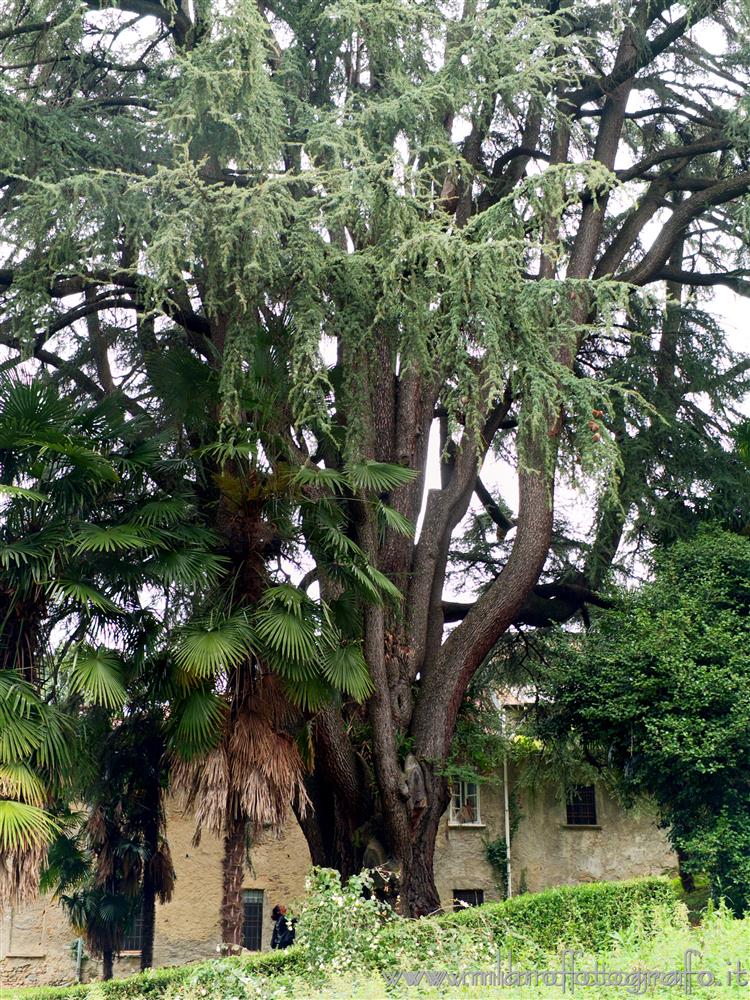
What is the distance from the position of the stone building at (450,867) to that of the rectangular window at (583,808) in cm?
2

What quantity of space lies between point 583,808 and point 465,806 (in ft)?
8.10

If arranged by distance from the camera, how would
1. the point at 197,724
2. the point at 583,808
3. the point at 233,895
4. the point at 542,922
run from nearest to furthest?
the point at 197,724
the point at 542,922
the point at 233,895
the point at 583,808

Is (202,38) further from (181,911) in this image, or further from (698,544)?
(181,911)

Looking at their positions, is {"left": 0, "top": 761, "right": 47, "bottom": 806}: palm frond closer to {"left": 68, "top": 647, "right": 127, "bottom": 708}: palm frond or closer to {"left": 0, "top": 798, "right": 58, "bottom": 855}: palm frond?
{"left": 0, "top": 798, "right": 58, "bottom": 855}: palm frond

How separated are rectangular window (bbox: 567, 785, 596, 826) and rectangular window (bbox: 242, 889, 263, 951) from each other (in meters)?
6.52

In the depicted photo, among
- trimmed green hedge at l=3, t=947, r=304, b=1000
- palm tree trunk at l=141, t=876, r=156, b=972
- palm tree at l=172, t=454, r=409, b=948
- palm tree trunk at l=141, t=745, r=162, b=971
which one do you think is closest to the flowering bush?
trimmed green hedge at l=3, t=947, r=304, b=1000

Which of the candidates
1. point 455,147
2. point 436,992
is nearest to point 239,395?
point 455,147

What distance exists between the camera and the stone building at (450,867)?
69.2ft

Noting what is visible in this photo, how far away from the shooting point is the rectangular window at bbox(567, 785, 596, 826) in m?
22.1

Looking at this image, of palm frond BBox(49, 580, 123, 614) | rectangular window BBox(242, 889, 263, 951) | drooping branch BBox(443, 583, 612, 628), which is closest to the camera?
palm frond BBox(49, 580, 123, 614)

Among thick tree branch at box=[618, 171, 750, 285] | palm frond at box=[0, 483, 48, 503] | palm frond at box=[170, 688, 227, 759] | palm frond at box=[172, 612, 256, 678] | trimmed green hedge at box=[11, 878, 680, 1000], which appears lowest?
trimmed green hedge at box=[11, 878, 680, 1000]

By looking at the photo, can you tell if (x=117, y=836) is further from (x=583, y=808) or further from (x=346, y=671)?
(x=583, y=808)

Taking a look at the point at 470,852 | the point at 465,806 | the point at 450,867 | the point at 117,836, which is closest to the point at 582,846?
the point at 470,852

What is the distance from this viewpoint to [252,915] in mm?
21875
